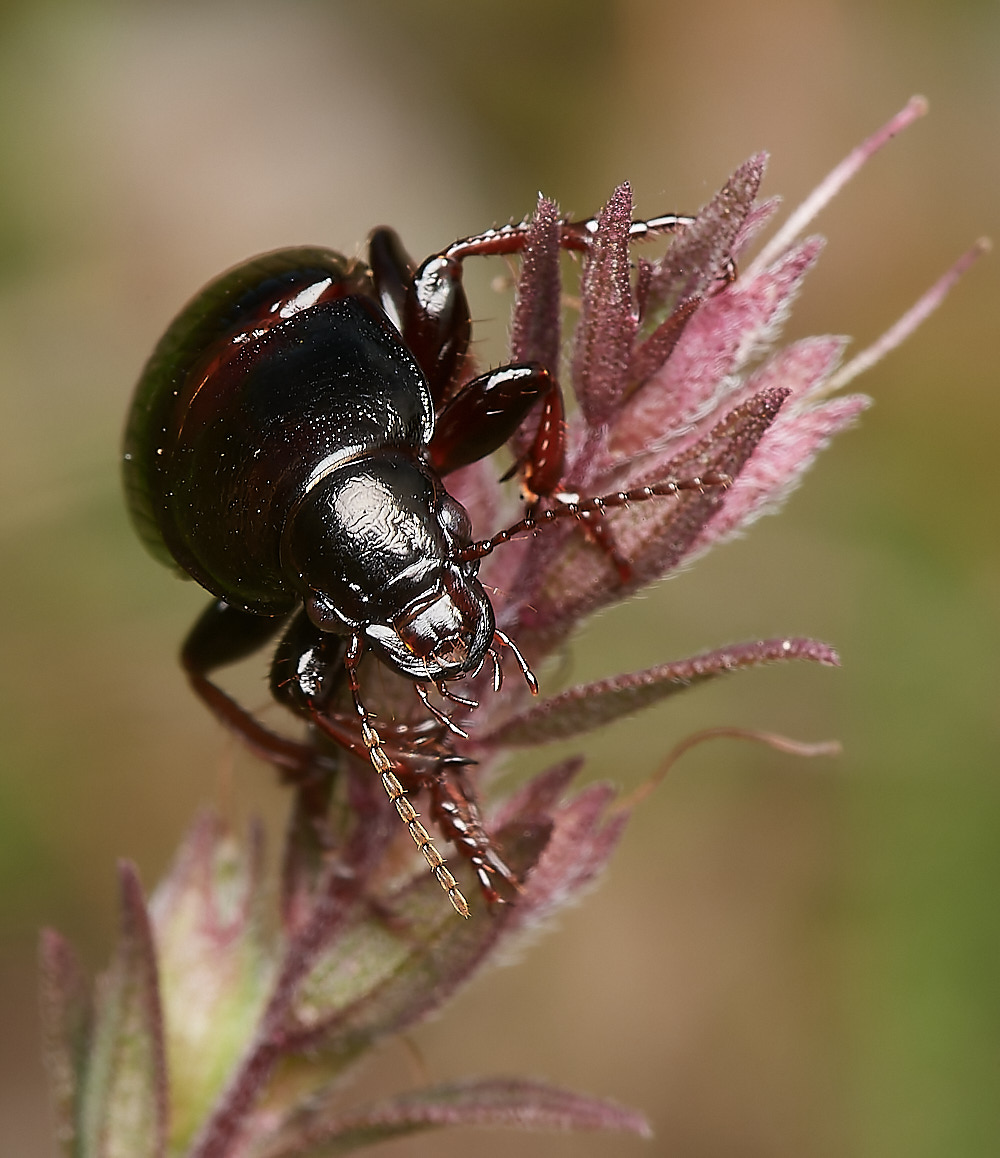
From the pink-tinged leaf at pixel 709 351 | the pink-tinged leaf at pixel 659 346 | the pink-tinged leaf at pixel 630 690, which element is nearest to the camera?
the pink-tinged leaf at pixel 630 690

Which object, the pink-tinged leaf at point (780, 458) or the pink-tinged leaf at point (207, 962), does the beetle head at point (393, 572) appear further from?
the pink-tinged leaf at point (207, 962)

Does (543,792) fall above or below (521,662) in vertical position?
below

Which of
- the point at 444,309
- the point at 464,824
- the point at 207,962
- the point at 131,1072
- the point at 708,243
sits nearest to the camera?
the point at 708,243

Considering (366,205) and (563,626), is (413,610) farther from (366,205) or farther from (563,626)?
(366,205)

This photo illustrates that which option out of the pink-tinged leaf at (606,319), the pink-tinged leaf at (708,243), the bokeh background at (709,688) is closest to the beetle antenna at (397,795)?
the pink-tinged leaf at (606,319)

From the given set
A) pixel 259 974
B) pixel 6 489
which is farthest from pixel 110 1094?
pixel 6 489

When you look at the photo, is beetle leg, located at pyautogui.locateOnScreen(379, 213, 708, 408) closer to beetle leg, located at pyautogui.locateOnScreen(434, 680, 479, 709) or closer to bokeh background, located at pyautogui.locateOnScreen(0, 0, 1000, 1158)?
beetle leg, located at pyautogui.locateOnScreen(434, 680, 479, 709)

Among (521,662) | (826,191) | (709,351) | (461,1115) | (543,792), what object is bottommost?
(461,1115)

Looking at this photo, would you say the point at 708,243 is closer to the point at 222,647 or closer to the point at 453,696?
the point at 453,696

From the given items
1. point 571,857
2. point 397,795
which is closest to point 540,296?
point 397,795
